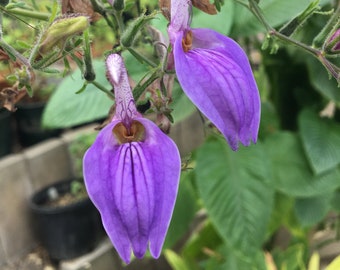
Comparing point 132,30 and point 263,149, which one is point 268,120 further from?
point 132,30

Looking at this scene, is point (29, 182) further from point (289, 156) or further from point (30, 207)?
point (289, 156)

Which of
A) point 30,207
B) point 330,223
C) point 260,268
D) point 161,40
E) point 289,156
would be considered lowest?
point 30,207

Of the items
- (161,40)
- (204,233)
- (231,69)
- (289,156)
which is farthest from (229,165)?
(231,69)

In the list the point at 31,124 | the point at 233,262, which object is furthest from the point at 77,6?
the point at 31,124

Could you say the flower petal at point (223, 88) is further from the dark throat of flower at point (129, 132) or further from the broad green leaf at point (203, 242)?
the broad green leaf at point (203, 242)

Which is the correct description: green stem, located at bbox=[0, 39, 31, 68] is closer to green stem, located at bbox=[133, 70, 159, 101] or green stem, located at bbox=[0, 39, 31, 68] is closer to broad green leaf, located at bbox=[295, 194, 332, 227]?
green stem, located at bbox=[133, 70, 159, 101]

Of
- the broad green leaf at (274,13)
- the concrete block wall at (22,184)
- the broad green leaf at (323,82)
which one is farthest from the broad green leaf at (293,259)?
the concrete block wall at (22,184)

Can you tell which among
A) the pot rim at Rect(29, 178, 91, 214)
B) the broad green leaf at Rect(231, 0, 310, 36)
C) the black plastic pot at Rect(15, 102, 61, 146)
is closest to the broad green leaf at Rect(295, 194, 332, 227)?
the broad green leaf at Rect(231, 0, 310, 36)
